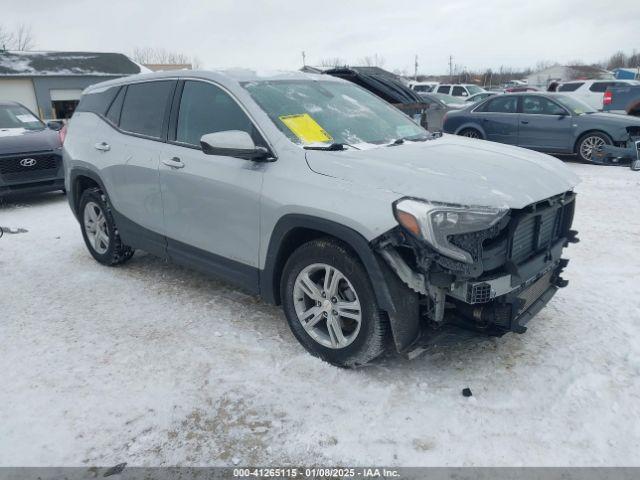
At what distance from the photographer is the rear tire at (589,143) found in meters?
10.5

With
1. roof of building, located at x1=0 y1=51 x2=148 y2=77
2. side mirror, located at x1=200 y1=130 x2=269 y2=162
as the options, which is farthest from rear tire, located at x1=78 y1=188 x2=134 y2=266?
roof of building, located at x1=0 y1=51 x2=148 y2=77

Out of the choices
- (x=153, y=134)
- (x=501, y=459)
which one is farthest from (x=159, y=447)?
(x=153, y=134)

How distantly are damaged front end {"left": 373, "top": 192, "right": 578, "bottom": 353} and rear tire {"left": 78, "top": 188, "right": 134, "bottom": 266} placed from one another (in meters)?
3.26

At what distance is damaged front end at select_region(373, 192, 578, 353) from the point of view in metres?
2.72

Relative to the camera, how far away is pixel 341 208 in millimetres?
2938

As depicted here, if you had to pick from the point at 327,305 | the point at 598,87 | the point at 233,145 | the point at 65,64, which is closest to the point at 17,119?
the point at 233,145

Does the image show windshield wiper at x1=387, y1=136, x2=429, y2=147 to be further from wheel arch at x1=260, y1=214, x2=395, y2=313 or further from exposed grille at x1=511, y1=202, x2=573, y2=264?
exposed grille at x1=511, y1=202, x2=573, y2=264

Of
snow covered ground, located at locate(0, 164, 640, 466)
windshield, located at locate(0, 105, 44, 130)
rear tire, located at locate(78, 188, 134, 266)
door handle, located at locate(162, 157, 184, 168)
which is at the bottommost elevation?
snow covered ground, located at locate(0, 164, 640, 466)

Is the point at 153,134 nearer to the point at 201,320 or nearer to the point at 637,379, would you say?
the point at 201,320

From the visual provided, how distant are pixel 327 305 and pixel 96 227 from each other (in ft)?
10.5

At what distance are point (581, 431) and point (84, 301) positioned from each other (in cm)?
390

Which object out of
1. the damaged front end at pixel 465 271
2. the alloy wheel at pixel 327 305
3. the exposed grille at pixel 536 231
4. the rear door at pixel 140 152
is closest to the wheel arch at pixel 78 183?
the rear door at pixel 140 152

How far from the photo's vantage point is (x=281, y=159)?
3311 millimetres

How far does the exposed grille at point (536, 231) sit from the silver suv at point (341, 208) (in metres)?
0.01
